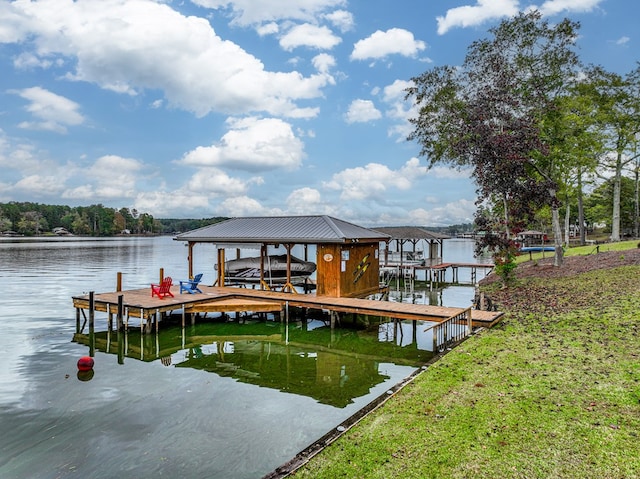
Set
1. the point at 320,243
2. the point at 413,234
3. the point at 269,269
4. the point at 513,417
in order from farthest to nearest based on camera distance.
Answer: the point at 413,234
the point at 269,269
the point at 320,243
the point at 513,417

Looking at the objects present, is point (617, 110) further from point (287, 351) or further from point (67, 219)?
point (67, 219)

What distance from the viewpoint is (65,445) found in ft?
22.7

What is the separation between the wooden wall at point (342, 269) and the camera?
16281 mm

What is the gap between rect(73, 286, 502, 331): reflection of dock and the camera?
45.2 feet

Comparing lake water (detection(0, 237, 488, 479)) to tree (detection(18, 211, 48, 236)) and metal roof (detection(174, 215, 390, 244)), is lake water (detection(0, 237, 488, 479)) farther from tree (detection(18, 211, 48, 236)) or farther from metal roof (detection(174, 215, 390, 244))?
tree (detection(18, 211, 48, 236))

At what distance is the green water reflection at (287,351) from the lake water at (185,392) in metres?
0.04

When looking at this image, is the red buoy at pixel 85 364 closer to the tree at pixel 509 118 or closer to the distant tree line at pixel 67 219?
the tree at pixel 509 118

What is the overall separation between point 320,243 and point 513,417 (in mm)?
10699

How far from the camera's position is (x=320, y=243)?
16266 mm

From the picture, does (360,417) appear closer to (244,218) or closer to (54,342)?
(54,342)

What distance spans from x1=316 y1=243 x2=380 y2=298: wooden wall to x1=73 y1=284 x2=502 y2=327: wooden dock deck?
0.57 m

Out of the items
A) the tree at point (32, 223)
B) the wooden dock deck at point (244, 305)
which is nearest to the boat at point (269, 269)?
the wooden dock deck at point (244, 305)

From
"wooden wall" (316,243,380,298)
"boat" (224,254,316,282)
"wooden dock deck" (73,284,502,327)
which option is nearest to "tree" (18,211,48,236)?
"boat" (224,254,316,282)

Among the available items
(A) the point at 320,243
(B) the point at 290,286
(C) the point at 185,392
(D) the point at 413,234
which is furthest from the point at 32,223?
(C) the point at 185,392
